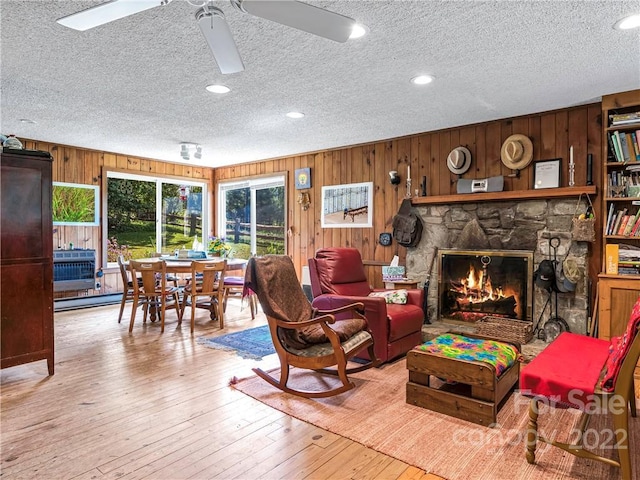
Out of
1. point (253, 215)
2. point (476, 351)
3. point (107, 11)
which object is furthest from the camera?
point (253, 215)

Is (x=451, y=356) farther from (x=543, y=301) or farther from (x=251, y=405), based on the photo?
(x=543, y=301)

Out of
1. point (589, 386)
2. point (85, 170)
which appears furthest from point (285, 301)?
point (85, 170)

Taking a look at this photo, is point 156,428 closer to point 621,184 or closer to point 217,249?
point 217,249

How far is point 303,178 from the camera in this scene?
620 cm

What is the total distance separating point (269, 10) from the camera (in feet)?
5.75

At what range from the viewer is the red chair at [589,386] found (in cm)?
177

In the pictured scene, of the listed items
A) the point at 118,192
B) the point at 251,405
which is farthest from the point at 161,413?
the point at 118,192

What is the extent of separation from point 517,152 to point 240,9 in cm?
332

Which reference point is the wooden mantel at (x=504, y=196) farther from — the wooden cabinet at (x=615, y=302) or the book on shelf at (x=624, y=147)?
the wooden cabinet at (x=615, y=302)

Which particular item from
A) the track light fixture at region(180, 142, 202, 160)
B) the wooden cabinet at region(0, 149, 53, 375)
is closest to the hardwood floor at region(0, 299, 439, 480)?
the wooden cabinet at region(0, 149, 53, 375)

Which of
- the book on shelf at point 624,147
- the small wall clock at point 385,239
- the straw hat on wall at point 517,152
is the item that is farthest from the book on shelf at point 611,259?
the small wall clock at point 385,239

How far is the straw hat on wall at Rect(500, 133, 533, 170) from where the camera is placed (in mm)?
4082

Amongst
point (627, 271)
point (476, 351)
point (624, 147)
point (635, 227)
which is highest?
point (624, 147)

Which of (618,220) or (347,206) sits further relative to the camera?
(347,206)
